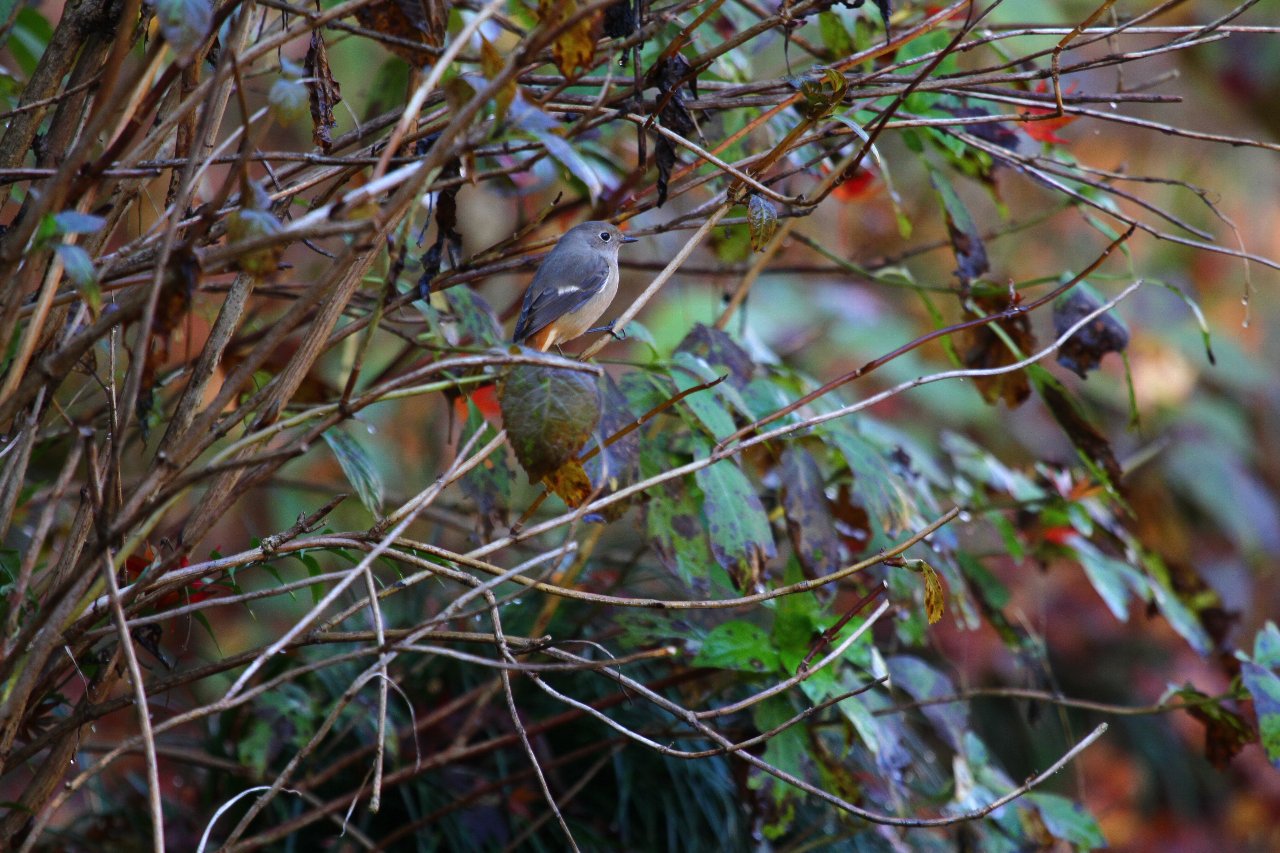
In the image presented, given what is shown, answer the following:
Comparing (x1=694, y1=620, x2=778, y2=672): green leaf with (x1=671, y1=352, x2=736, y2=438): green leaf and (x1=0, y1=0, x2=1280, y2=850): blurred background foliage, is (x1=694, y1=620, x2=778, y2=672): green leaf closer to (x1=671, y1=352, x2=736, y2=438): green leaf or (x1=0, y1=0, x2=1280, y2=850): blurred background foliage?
(x1=0, y1=0, x2=1280, y2=850): blurred background foliage

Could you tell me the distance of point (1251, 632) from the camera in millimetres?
5039

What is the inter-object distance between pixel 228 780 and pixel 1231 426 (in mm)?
4687

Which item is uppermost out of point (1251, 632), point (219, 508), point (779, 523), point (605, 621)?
point (219, 508)

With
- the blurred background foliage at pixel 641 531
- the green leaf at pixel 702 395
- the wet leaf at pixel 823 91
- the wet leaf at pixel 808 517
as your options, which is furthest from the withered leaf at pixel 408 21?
the wet leaf at pixel 808 517

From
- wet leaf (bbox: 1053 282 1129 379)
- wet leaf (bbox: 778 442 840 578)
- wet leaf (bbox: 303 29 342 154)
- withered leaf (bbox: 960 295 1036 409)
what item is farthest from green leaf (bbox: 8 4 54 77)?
wet leaf (bbox: 1053 282 1129 379)

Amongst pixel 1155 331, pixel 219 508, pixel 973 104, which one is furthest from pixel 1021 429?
pixel 219 508

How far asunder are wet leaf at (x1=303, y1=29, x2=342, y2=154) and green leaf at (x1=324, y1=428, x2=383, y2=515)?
13.9 inches

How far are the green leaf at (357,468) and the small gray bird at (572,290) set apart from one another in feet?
1.84

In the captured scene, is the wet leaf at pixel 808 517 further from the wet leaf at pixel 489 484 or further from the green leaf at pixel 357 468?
the green leaf at pixel 357 468

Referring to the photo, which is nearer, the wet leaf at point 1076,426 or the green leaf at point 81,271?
the green leaf at point 81,271

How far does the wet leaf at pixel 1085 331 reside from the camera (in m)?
1.72

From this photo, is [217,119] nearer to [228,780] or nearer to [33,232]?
[33,232]

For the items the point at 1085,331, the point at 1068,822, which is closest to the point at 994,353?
the point at 1085,331

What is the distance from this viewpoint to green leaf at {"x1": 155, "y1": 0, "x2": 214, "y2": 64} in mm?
886
